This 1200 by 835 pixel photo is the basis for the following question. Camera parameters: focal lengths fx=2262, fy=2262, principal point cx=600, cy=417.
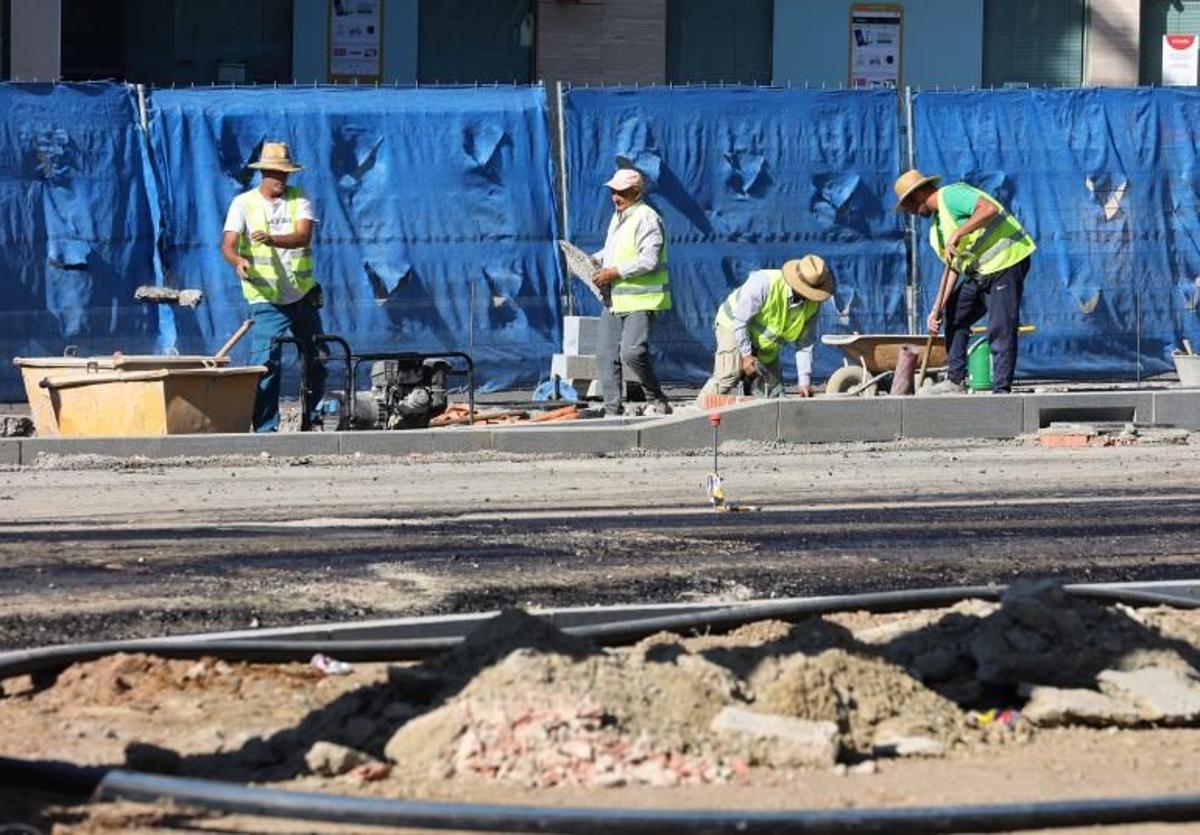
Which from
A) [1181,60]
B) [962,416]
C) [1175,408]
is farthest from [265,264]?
[1181,60]

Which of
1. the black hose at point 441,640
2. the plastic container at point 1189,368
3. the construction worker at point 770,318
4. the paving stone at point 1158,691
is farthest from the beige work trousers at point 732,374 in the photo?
the paving stone at point 1158,691

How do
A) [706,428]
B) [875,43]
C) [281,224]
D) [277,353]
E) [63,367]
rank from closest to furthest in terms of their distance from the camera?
[706,428] → [63,367] → [277,353] → [281,224] → [875,43]

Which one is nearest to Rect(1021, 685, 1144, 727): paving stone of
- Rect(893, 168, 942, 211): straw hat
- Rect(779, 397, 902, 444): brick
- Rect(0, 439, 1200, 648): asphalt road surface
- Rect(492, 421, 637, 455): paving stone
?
Rect(0, 439, 1200, 648): asphalt road surface

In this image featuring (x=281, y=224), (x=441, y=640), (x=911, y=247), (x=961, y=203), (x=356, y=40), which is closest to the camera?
A: (x=441, y=640)

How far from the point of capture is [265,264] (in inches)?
619

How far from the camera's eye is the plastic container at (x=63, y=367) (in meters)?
15.0

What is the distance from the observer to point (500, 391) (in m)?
19.2

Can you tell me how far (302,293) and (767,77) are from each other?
1326 centimetres

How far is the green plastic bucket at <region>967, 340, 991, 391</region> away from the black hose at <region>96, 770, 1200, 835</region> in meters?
11.6

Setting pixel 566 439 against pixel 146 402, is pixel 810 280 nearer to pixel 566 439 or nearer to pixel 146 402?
pixel 566 439

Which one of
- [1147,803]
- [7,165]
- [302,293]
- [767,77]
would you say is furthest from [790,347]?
[1147,803]

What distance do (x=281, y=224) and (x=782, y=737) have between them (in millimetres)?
10160

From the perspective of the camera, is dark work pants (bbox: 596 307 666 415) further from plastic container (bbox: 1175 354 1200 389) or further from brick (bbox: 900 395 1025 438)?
plastic container (bbox: 1175 354 1200 389)

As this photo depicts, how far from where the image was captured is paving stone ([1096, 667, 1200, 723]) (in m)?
6.90
